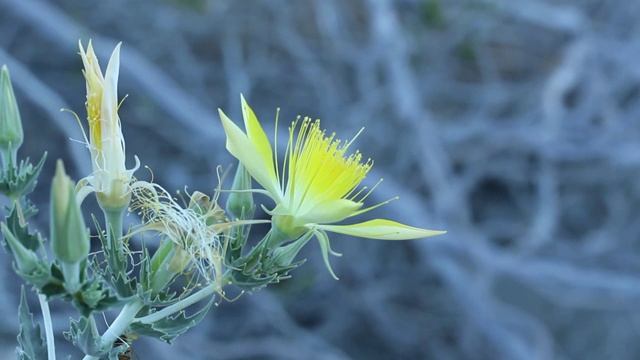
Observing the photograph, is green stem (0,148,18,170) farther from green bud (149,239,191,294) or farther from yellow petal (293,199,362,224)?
yellow petal (293,199,362,224)

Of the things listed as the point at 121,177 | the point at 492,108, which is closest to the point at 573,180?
the point at 492,108

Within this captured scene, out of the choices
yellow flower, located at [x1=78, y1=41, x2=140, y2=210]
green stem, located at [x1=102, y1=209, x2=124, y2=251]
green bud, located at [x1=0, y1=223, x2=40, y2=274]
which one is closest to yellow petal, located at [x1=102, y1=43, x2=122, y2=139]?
→ yellow flower, located at [x1=78, y1=41, x2=140, y2=210]

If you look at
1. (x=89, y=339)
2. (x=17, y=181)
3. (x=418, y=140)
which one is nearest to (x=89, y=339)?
(x=89, y=339)

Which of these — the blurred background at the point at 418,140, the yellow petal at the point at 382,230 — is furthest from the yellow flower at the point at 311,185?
the blurred background at the point at 418,140

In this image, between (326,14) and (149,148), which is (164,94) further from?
A: (326,14)

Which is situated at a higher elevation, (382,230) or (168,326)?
(382,230)

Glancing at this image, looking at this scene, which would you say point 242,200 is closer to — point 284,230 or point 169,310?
point 284,230
